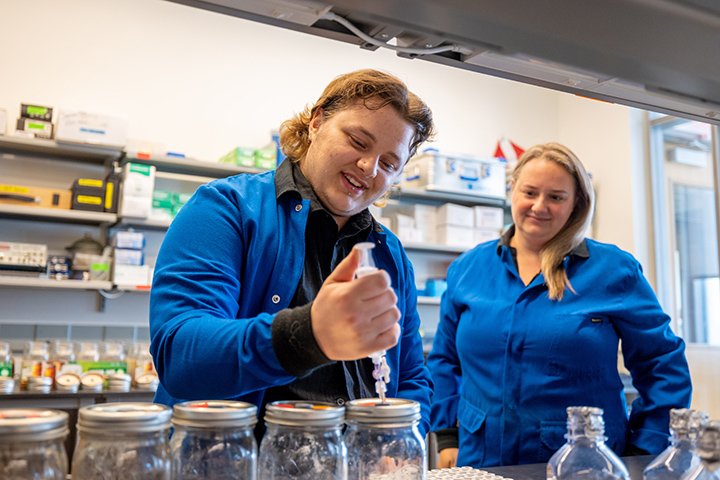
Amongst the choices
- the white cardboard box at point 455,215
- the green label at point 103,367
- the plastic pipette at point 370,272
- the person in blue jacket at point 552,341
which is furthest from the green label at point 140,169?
the plastic pipette at point 370,272

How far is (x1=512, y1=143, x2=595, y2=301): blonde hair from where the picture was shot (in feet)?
5.86

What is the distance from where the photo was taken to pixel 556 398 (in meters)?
1.65

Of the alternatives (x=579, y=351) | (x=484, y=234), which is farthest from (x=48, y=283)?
(x=484, y=234)

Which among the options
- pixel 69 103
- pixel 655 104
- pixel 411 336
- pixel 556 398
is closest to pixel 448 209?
pixel 69 103

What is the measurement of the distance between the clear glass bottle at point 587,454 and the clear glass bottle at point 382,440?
0.21 meters

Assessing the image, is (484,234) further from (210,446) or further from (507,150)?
(210,446)

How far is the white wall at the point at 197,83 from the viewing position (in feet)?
12.6

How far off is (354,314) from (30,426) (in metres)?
0.33

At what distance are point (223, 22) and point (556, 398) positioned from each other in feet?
12.1

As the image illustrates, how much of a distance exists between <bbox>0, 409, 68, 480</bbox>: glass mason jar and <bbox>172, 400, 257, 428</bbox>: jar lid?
0.38 feet

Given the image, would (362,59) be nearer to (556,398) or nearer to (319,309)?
(556,398)

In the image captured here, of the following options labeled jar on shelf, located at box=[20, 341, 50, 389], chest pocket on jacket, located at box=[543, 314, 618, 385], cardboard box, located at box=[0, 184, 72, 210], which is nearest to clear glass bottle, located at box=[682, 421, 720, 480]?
chest pocket on jacket, located at box=[543, 314, 618, 385]

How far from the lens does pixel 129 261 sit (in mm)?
3576

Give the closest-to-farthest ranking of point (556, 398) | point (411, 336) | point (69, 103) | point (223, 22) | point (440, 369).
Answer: point (411, 336), point (556, 398), point (440, 369), point (69, 103), point (223, 22)
